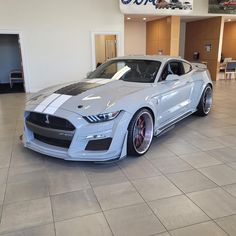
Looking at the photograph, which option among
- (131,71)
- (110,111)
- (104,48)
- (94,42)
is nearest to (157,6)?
(94,42)

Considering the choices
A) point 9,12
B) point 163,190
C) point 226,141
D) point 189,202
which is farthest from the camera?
point 9,12

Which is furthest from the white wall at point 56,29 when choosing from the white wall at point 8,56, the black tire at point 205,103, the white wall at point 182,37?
the white wall at point 182,37

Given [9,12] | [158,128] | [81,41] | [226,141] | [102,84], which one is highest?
[9,12]

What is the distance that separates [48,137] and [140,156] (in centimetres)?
115

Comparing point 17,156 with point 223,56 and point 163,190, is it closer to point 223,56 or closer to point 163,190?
point 163,190

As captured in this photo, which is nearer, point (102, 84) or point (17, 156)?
point (17, 156)

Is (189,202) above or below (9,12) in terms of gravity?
below

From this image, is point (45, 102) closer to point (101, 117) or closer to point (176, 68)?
point (101, 117)

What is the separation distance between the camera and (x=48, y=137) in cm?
293

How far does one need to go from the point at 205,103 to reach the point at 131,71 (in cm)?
212

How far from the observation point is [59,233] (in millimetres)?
1860

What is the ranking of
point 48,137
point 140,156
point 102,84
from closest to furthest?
point 48,137, point 140,156, point 102,84

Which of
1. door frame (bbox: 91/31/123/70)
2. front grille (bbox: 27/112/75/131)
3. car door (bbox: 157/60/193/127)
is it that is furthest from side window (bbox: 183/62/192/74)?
door frame (bbox: 91/31/123/70)

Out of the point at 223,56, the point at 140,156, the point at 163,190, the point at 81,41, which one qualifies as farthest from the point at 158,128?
the point at 223,56
